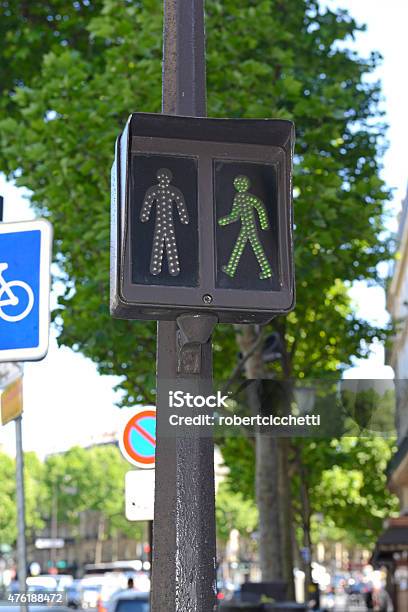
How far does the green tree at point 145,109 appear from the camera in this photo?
14.4 meters

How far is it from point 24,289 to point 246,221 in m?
1.06

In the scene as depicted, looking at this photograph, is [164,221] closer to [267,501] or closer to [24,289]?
[24,289]

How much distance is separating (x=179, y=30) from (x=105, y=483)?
107 meters

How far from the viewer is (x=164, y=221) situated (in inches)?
138

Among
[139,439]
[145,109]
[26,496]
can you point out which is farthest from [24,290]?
[26,496]

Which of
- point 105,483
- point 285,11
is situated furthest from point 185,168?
point 105,483

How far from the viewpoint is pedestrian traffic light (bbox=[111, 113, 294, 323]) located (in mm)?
3455

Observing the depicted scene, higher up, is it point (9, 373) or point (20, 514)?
point (9, 373)

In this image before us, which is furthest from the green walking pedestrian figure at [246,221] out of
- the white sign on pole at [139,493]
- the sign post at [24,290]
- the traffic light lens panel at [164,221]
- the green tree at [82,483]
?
the green tree at [82,483]

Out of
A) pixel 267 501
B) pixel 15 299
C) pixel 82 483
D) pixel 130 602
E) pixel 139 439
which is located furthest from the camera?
pixel 82 483

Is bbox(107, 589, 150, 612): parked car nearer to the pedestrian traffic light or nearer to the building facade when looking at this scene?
the building facade

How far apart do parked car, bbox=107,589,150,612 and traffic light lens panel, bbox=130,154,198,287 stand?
537 inches

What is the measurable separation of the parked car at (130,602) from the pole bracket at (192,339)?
13.3 metres

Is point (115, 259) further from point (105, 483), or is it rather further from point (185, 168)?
point (105, 483)
